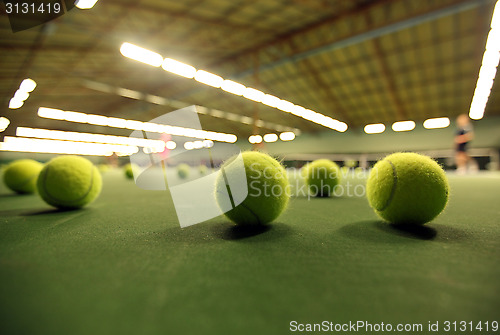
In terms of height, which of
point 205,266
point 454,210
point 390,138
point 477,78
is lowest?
point 454,210

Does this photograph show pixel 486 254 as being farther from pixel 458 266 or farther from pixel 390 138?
pixel 390 138

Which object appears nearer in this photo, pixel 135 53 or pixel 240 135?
pixel 135 53

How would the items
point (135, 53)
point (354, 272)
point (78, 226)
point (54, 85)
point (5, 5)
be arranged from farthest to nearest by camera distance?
1. point (54, 85)
2. point (135, 53)
3. point (5, 5)
4. point (78, 226)
5. point (354, 272)

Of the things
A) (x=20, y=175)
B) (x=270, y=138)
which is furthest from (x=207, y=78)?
(x=270, y=138)

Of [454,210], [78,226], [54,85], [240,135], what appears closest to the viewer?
[78,226]

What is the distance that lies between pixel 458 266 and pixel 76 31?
34.4ft

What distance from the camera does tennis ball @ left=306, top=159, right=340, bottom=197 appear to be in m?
3.20

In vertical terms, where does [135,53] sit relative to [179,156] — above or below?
above

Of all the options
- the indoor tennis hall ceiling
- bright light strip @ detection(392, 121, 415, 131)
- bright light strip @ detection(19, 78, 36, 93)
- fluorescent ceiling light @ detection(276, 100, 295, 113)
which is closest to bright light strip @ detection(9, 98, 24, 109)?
the indoor tennis hall ceiling

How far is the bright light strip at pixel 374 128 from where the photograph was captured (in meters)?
18.6

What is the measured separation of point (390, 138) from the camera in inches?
725

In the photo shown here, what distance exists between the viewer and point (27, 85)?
12430mm

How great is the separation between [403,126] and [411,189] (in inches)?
756

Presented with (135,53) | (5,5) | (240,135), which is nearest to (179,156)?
(240,135)
